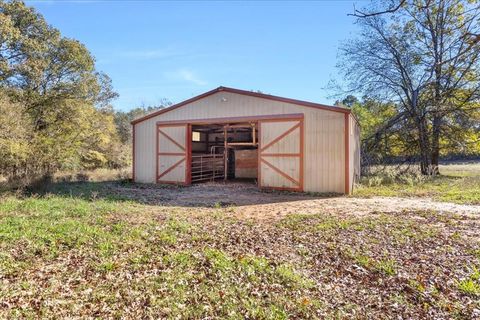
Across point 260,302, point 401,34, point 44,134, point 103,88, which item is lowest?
point 260,302

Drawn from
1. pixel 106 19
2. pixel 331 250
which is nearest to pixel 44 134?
pixel 106 19

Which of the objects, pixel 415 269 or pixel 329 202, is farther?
pixel 329 202

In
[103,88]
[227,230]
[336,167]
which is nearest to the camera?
[227,230]

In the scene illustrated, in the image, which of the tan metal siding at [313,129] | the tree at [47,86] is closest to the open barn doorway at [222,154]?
the tan metal siding at [313,129]

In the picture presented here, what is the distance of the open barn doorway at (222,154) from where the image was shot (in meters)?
14.4

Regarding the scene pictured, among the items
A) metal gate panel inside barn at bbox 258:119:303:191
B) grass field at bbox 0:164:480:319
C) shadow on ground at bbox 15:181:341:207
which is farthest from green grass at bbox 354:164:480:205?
grass field at bbox 0:164:480:319

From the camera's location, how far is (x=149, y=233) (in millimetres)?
5285

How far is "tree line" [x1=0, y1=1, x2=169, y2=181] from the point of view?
11.9 metres

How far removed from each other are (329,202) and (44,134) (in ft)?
44.8

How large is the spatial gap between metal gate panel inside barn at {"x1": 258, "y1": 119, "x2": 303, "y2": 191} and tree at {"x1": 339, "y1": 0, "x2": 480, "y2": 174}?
7744 millimetres

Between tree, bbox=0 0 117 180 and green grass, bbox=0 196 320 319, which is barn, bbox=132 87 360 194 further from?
green grass, bbox=0 196 320 319

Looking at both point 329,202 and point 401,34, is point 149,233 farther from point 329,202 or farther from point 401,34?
point 401,34

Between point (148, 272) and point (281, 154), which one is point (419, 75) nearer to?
point (281, 154)

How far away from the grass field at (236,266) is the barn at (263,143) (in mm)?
3668
